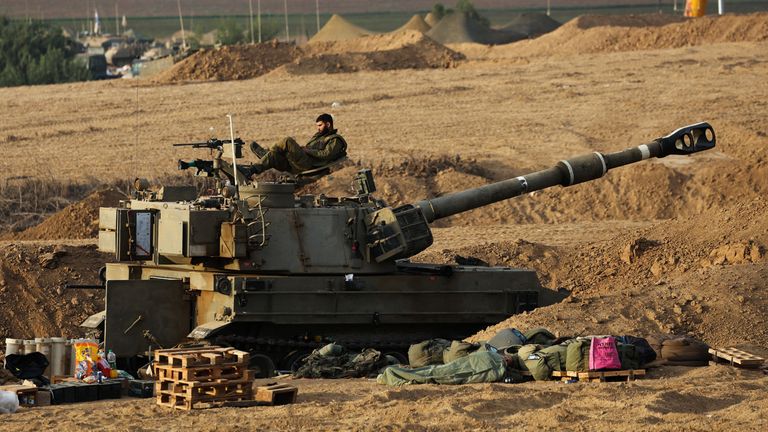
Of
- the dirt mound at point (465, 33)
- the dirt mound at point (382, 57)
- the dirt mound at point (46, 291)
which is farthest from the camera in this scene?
the dirt mound at point (465, 33)

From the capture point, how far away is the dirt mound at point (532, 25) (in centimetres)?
7531

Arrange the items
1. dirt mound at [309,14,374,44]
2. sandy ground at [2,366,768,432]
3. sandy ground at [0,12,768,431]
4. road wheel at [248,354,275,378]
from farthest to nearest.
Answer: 1. dirt mound at [309,14,374,44]
2. road wheel at [248,354,275,378]
3. sandy ground at [0,12,768,431]
4. sandy ground at [2,366,768,432]

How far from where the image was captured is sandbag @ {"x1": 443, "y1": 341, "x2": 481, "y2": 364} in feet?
60.4

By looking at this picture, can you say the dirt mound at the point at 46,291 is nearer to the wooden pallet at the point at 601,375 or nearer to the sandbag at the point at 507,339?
the sandbag at the point at 507,339

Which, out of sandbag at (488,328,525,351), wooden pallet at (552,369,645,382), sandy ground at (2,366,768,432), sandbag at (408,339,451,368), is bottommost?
sandy ground at (2,366,768,432)

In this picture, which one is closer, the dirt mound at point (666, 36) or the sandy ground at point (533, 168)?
the sandy ground at point (533, 168)

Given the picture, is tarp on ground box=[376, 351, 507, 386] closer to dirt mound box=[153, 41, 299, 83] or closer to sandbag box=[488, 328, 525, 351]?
sandbag box=[488, 328, 525, 351]

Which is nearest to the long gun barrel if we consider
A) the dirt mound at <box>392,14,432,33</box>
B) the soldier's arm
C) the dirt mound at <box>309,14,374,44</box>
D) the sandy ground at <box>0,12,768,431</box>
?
the soldier's arm

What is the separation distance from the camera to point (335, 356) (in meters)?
19.1

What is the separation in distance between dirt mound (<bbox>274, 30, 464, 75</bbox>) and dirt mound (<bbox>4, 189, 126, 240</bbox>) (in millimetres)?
18674

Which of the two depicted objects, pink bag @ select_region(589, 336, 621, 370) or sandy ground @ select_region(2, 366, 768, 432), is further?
pink bag @ select_region(589, 336, 621, 370)

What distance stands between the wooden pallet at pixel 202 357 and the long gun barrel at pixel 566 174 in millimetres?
5293

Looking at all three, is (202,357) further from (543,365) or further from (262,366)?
(543,365)

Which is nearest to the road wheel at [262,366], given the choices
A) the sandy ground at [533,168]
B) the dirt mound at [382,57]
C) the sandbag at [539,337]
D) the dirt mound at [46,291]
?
the sandy ground at [533,168]
